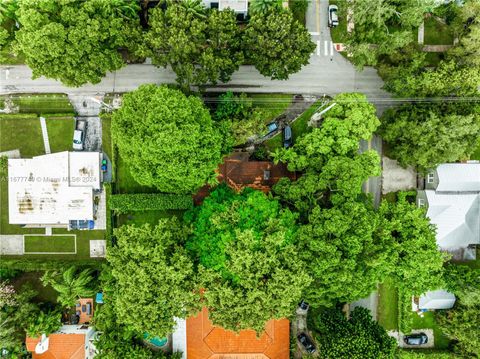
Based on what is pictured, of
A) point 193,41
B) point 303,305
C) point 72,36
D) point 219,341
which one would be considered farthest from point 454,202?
point 72,36

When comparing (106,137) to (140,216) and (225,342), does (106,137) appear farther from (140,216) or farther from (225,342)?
(225,342)

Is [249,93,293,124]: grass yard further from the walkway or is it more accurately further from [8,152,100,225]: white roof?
the walkway

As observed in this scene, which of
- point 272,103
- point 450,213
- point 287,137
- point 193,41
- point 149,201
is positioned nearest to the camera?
point 193,41

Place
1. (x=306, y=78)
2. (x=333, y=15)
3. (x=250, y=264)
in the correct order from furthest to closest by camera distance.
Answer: (x=306, y=78) → (x=333, y=15) → (x=250, y=264)

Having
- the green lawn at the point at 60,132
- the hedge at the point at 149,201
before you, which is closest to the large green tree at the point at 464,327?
the hedge at the point at 149,201

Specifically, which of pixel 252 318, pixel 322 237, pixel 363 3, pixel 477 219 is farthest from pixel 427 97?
pixel 252 318
